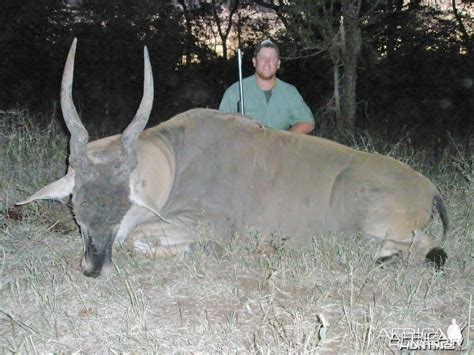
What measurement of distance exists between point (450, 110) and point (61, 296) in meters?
10.4

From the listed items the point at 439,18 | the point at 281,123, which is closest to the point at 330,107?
the point at 281,123

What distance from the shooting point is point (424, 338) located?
2635 mm

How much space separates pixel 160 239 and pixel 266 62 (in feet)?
7.34

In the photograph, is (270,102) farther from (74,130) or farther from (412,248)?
(74,130)

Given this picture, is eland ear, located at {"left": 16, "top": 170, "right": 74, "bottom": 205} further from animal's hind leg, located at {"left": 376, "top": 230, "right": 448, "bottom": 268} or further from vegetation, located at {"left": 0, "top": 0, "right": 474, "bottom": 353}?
animal's hind leg, located at {"left": 376, "top": 230, "right": 448, "bottom": 268}

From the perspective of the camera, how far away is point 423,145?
8500mm

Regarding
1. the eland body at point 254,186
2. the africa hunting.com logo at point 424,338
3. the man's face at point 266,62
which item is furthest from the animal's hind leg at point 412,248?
the man's face at point 266,62

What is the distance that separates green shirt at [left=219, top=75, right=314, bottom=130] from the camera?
541 cm

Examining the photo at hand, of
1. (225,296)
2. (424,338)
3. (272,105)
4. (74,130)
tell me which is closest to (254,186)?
(225,296)

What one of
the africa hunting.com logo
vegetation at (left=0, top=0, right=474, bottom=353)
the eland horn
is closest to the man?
vegetation at (left=0, top=0, right=474, bottom=353)

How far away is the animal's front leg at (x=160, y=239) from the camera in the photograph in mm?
3613

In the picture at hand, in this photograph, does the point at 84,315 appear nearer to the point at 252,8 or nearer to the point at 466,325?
the point at 466,325

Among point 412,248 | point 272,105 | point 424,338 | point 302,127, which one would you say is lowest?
point 424,338

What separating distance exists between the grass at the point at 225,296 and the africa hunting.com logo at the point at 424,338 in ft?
0.13
